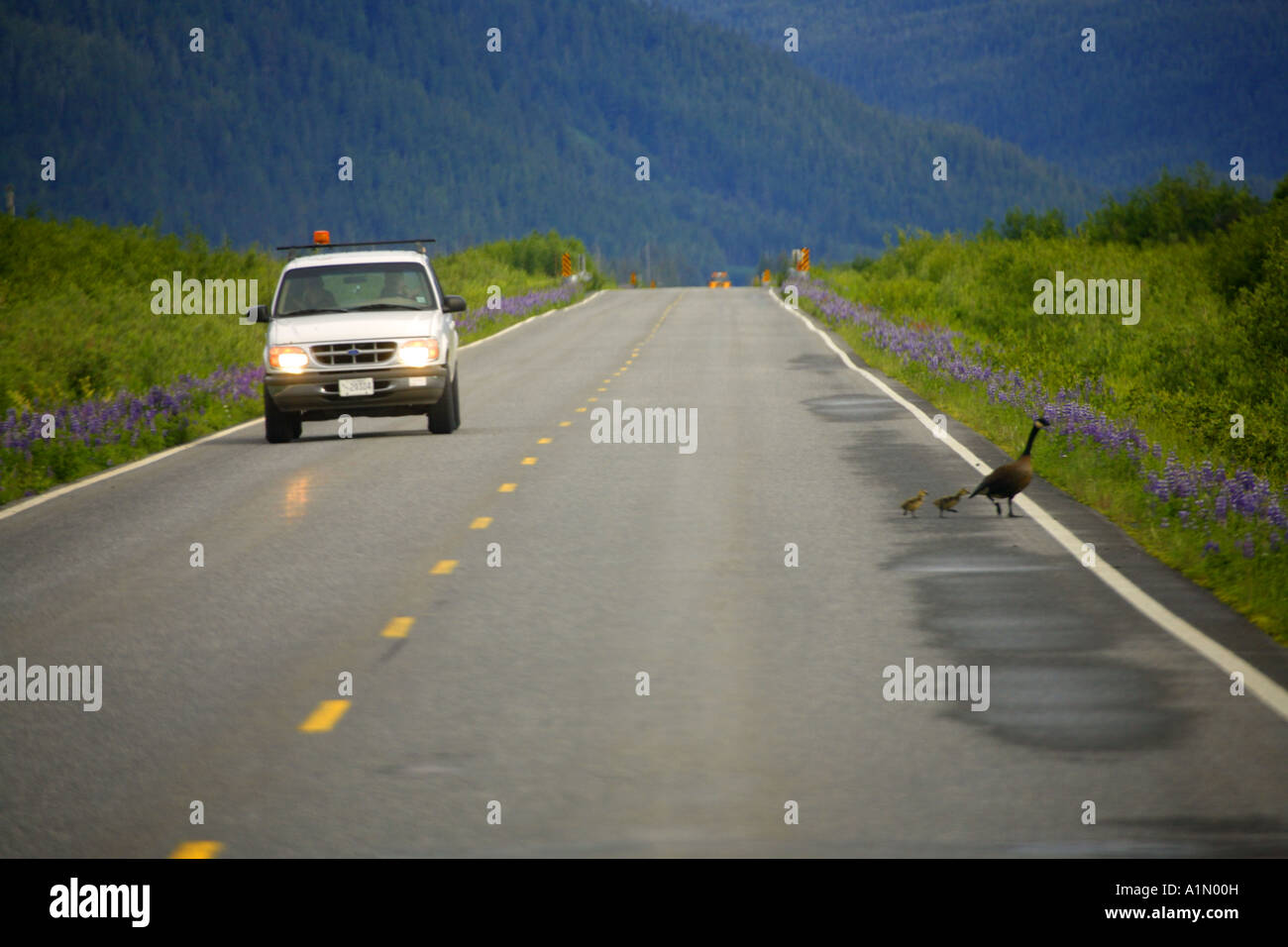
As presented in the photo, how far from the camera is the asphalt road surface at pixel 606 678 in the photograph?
630cm

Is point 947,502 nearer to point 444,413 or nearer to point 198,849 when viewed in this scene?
point 444,413

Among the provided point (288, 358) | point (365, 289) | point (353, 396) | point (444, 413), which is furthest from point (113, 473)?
point (365, 289)

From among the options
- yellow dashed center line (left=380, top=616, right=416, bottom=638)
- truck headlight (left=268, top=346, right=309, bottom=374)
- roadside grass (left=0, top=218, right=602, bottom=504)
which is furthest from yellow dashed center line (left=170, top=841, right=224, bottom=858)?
truck headlight (left=268, top=346, right=309, bottom=374)

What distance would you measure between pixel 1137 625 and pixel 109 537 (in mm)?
7739

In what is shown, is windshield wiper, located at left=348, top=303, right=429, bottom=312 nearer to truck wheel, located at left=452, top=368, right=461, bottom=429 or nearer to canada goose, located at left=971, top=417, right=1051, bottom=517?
truck wheel, located at left=452, top=368, right=461, bottom=429

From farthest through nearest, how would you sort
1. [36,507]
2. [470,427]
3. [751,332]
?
[751,332] → [470,427] → [36,507]

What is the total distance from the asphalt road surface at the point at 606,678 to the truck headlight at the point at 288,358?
11.5ft

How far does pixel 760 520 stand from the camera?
13.8 m

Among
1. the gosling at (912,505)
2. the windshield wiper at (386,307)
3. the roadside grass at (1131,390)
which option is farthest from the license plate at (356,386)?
the gosling at (912,505)

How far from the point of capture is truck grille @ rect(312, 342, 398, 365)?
20.3 metres

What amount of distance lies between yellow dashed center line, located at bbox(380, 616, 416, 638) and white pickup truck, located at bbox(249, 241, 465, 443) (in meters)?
10.5
